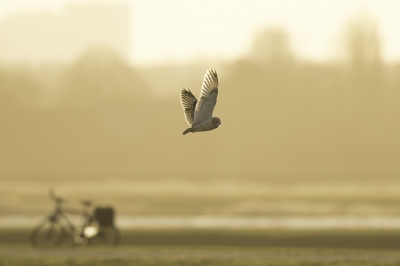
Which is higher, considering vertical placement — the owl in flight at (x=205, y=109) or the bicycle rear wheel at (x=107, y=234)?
the owl in flight at (x=205, y=109)

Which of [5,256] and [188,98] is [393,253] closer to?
[5,256]

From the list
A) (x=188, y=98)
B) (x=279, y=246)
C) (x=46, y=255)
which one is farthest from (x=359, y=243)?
(x=188, y=98)

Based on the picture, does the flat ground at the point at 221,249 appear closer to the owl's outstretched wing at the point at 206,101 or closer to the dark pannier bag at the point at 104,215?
the dark pannier bag at the point at 104,215

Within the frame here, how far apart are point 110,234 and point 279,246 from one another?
886 centimetres

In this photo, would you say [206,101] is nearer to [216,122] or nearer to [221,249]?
[216,122]

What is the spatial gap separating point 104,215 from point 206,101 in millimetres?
29082

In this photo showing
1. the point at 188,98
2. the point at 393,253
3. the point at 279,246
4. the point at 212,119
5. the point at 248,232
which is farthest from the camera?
the point at 248,232

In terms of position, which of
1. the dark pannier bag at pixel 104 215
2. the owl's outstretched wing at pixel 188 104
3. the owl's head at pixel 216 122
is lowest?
the dark pannier bag at pixel 104 215

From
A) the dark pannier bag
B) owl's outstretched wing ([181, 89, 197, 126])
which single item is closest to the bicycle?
the dark pannier bag

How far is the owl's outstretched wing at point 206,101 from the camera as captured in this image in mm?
3372

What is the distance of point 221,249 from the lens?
36062 millimetres

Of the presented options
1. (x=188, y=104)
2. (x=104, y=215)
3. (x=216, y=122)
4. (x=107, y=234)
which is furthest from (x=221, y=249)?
(x=216, y=122)

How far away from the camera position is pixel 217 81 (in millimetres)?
3521

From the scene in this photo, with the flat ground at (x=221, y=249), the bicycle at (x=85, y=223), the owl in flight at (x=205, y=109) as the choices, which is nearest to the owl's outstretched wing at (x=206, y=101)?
the owl in flight at (x=205, y=109)
